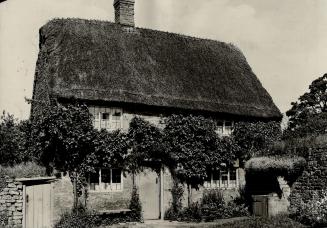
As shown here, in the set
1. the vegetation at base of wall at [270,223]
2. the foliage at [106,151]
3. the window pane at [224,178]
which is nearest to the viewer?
the vegetation at base of wall at [270,223]

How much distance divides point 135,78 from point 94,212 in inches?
235

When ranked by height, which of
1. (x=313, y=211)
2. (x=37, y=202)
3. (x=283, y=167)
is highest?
(x=283, y=167)

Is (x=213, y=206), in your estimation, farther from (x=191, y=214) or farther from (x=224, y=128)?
(x=224, y=128)

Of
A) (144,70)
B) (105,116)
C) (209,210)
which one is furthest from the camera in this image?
(144,70)

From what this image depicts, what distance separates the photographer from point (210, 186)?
2008cm

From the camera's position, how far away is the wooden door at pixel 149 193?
18406 mm

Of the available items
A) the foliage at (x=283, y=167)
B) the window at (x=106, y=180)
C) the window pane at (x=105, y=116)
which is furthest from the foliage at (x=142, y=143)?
the foliage at (x=283, y=167)

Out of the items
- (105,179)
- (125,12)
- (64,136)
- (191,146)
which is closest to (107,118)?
(64,136)

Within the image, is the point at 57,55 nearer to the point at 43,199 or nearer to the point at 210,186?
the point at 43,199

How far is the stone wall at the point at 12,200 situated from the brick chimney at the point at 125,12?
9707 millimetres

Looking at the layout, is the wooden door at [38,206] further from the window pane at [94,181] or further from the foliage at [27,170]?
the window pane at [94,181]

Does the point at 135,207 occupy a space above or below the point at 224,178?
below

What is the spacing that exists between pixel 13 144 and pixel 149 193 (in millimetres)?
7111

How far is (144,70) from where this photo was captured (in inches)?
795
